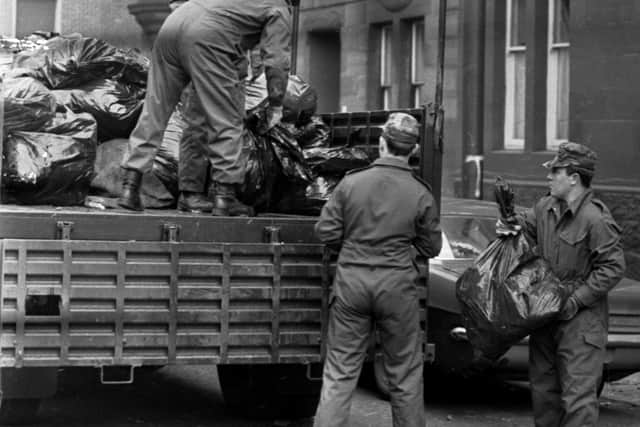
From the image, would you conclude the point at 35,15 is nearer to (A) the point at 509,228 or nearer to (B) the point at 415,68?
(B) the point at 415,68

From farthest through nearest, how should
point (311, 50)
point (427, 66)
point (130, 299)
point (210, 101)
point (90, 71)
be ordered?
point (311, 50) → point (427, 66) → point (90, 71) → point (210, 101) → point (130, 299)

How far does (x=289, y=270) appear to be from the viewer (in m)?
6.69

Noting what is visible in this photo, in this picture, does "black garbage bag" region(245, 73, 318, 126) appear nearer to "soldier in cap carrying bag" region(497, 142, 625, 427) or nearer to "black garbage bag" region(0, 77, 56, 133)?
"black garbage bag" region(0, 77, 56, 133)

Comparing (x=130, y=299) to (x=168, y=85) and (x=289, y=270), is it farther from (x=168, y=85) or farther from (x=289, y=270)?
(x=168, y=85)

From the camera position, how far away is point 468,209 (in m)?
9.70

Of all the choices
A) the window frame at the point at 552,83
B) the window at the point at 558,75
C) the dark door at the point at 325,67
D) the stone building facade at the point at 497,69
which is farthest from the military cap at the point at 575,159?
the dark door at the point at 325,67

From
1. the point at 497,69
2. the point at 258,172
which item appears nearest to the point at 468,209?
the point at 258,172

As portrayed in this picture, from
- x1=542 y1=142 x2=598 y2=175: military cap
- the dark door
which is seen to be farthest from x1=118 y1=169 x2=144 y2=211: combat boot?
the dark door

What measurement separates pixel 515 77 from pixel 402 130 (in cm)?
1103

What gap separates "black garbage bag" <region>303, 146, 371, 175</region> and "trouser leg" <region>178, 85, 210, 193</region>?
0.75m

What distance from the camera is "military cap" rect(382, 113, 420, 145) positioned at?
6745mm

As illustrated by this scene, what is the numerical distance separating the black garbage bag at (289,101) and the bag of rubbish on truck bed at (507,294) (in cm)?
163

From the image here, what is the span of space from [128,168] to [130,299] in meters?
1.12

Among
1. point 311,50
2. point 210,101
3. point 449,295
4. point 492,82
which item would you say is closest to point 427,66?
point 492,82
